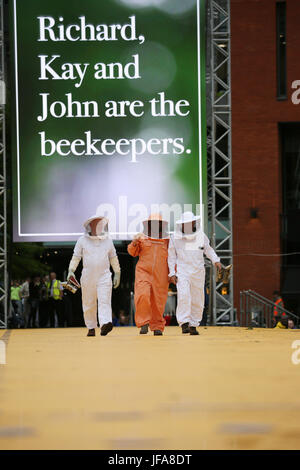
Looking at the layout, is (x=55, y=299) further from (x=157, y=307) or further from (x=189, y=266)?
(x=189, y=266)

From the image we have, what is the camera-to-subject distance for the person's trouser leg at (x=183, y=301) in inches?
548

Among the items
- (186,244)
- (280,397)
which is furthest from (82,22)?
(280,397)

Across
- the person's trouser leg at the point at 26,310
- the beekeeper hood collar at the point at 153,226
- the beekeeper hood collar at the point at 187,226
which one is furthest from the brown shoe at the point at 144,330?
the person's trouser leg at the point at 26,310

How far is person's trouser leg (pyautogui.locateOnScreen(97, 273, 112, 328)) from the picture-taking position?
13.6 metres

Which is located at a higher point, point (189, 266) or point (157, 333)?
point (189, 266)

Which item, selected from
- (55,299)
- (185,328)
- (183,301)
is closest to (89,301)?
(183,301)

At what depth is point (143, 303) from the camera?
1430cm

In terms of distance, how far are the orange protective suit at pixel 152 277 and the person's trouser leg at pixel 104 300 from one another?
65cm

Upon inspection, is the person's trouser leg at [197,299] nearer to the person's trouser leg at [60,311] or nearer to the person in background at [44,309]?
the person in background at [44,309]

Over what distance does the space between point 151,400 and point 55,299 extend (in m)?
16.8

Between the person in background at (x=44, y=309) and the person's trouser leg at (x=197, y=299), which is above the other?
the person's trouser leg at (x=197, y=299)

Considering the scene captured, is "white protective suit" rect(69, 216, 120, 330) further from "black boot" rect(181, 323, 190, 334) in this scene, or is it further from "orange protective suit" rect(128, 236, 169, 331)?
"black boot" rect(181, 323, 190, 334)

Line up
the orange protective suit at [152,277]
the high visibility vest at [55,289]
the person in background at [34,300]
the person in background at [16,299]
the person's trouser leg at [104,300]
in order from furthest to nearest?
the person in background at [34,300]
the high visibility vest at [55,289]
the person in background at [16,299]
the orange protective suit at [152,277]
the person's trouser leg at [104,300]
